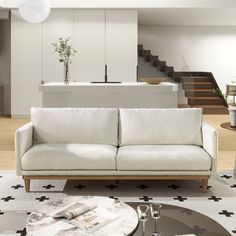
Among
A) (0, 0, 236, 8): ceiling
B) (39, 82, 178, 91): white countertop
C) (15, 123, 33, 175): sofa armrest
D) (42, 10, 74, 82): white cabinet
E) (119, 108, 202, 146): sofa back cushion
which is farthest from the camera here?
(42, 10, 74, 82): white cabinet

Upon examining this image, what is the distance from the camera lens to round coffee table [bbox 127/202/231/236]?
239 centimetres

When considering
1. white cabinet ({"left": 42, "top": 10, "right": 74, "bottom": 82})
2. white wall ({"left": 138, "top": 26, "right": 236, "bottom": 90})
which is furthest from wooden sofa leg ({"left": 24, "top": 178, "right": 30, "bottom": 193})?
white wall ({"left": 138, "top": 26, "right": 236, "bottom": 90})

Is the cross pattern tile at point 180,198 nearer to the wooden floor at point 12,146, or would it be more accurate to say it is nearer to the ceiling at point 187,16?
the wooden floor at point 12,146

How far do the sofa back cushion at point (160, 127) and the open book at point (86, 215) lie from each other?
183 cm

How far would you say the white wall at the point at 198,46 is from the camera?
12.7 m

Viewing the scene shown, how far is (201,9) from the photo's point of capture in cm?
926

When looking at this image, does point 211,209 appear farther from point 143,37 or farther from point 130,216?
point 143,37

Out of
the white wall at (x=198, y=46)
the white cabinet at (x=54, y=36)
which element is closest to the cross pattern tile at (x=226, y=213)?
the white cabinet at (x=54, y=36)

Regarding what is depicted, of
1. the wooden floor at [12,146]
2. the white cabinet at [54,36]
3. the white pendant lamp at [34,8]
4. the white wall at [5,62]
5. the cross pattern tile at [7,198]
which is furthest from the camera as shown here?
the white wall at [5,62]

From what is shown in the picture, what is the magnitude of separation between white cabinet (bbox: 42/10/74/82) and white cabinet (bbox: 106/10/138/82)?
83cm

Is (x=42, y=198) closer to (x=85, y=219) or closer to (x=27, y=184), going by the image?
(x=27, y=184)

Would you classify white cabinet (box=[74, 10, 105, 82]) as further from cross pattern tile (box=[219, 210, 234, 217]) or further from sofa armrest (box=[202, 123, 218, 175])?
cross pattern tile (box=[219, 210, 234, 217])

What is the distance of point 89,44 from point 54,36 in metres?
0.77

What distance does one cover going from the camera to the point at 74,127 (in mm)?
4461
